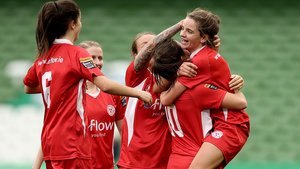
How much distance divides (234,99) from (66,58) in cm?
117

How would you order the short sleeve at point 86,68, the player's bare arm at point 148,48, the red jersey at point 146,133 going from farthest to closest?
the red jersey at point 146,133, the player's bare arm at point 148,48, the short sleeve at point 86,68

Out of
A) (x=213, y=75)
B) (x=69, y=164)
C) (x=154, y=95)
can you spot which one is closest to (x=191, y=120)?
(x=213, y=75)

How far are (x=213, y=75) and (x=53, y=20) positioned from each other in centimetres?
114

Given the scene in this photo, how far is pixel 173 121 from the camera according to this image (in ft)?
18.7

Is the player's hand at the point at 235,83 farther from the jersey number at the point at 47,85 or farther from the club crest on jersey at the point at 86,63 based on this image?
the jersey number at the point at 47,85

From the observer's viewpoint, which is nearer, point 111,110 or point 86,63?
point 86,63

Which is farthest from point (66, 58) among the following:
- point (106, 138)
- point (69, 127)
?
point (106, 138)

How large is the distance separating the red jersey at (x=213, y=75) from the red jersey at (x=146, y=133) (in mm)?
470

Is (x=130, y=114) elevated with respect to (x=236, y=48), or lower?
elevated

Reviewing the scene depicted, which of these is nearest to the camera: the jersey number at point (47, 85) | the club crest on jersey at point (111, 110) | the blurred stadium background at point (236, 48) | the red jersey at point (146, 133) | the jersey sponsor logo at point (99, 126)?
the jersey number at point (47, 85)

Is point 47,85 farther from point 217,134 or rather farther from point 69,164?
point 217,134

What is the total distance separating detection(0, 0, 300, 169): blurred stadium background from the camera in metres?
11.7

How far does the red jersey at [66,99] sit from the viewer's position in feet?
17.2

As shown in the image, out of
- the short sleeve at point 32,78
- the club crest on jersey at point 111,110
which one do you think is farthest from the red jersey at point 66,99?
the club crest on jersey at point 111,110
